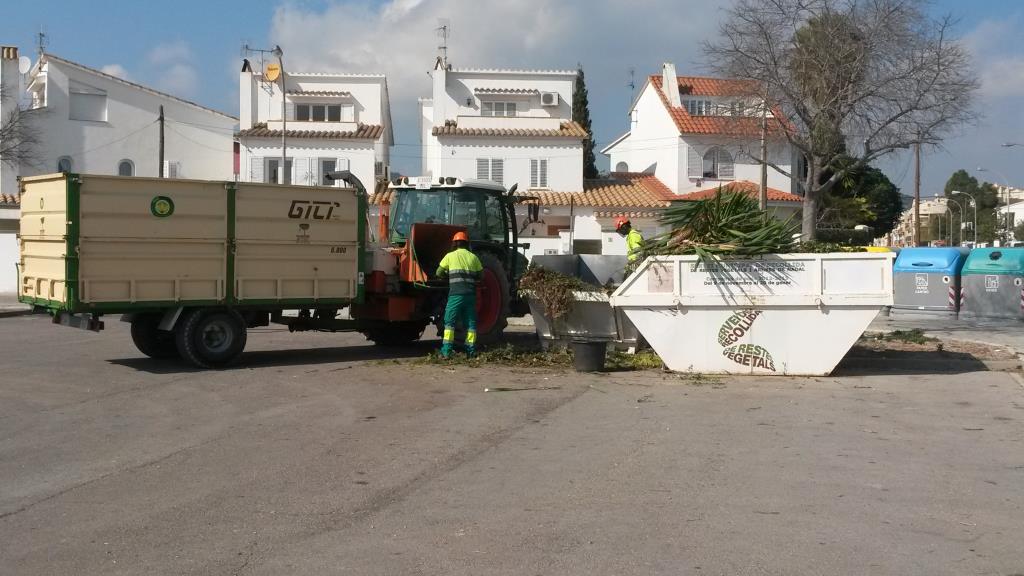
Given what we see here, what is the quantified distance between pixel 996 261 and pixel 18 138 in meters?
35.5

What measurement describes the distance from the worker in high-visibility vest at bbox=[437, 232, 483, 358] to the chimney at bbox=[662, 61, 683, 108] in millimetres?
28719

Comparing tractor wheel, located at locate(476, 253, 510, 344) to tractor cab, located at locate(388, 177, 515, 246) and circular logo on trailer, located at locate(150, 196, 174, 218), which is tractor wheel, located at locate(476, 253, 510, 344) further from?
circular logo on trailer, located at locate(150, 196, 174, 218)

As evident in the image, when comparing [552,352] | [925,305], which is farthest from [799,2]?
[925,305]

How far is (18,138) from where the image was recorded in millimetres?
38781

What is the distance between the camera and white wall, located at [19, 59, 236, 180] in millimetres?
40406

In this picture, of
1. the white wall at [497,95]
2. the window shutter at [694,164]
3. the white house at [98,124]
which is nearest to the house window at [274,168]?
the white wall at [497,95]

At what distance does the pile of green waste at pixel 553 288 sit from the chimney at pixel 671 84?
Answer: 2841 centimetres

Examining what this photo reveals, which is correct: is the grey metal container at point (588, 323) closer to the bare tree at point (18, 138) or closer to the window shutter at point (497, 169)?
the window shutter at point (497, 169)

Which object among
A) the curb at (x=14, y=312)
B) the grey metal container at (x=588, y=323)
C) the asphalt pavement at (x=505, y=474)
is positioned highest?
the grey metal container at (x=588, y=323)

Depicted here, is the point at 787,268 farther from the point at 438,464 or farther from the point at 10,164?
the point at 10,164

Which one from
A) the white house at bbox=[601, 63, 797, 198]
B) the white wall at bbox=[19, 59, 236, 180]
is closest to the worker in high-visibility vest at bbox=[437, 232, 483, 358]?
the white house at bbox=[601, 63, 797, 198]

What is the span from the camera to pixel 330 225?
13.0 m

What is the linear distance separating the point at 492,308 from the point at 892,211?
109ft

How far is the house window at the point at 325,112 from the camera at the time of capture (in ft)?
130
